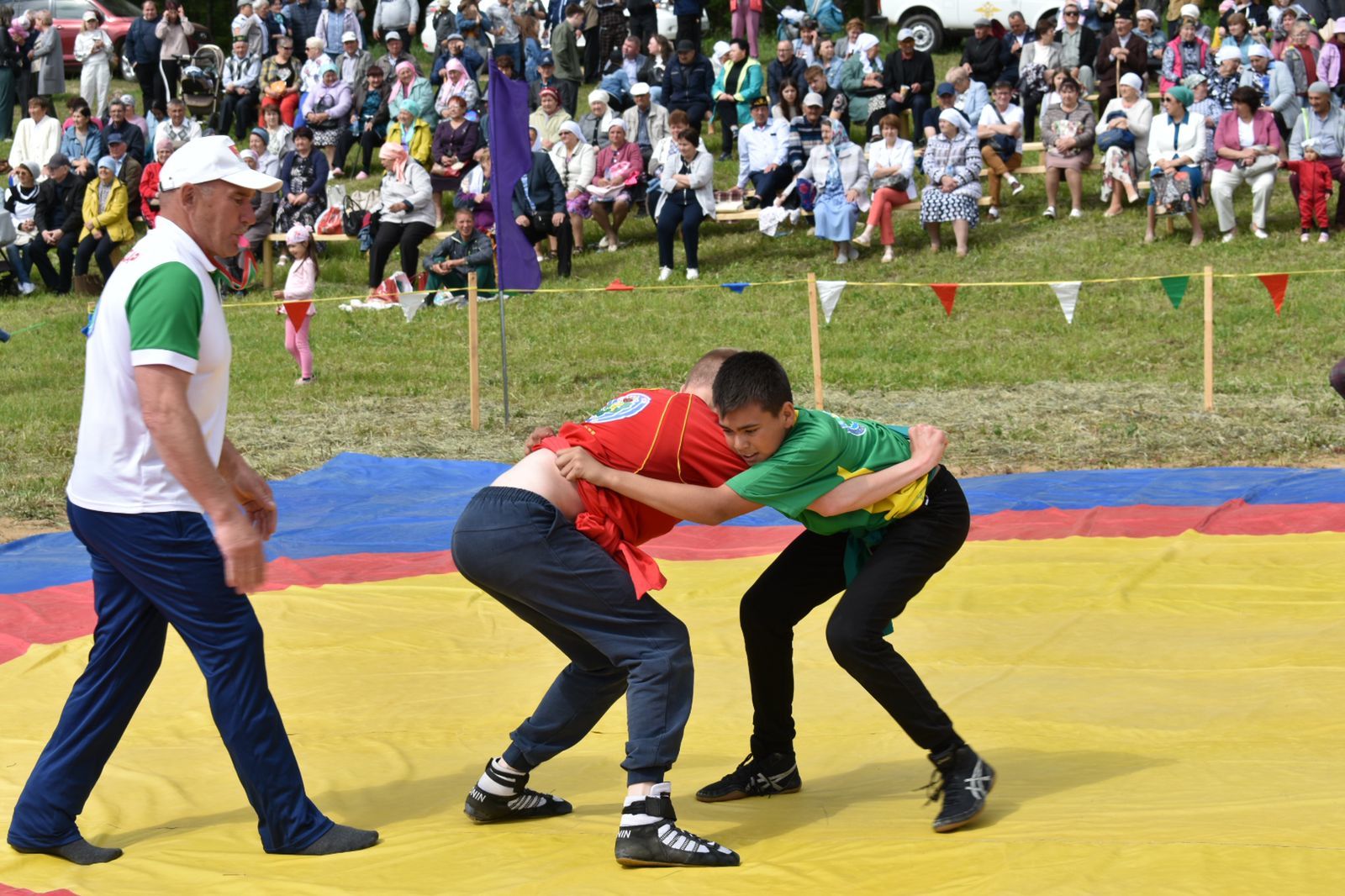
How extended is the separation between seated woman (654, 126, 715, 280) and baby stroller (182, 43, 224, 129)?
9.99 meters

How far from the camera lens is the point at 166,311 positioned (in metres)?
3.79

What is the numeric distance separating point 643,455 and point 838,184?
13450 mm

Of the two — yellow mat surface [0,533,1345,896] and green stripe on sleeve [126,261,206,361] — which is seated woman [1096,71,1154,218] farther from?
green stripe on sleeve [126,261,206,361]

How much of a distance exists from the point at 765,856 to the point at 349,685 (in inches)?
96.5

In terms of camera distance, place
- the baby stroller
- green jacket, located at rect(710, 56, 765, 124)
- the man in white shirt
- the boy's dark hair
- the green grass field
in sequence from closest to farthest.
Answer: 1. the boy's dark hair
2. the green grass field
3. the man in white shirt
4. green jacket, located at rect(710, 56, 765, 124)
5. the baby stroller

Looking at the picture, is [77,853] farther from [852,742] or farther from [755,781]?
[852,742]

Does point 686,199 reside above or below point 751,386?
above

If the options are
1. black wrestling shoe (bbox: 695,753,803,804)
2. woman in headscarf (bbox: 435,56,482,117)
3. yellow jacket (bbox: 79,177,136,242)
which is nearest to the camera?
black wrestling shoe (bbox: 695,753,803,804)

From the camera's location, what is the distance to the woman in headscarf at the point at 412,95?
67.3 feet

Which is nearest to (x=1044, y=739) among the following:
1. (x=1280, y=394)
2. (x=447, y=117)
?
(x=1280, y=394)

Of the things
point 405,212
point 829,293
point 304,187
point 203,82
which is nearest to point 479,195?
point 405,212

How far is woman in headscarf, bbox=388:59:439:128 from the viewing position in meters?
20.5

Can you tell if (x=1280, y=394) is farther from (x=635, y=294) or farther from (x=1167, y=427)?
(x=635, y=294)

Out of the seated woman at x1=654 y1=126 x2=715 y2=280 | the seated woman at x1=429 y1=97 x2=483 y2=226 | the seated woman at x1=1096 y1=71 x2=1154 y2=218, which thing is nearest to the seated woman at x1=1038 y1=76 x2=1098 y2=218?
the seated woman at x1=1096 y1=71 x2=1154 y2=218
